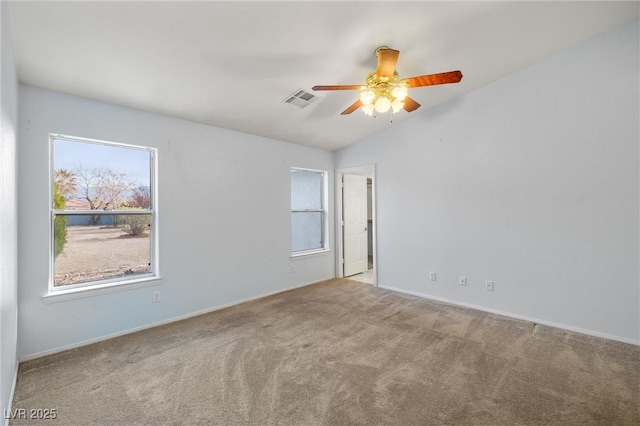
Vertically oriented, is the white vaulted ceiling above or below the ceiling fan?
above

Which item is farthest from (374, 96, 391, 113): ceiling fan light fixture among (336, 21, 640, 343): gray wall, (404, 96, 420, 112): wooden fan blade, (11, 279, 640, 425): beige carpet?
(11, 279, 640, 425): beige carpet

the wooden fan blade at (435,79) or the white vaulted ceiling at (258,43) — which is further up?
the white vaulted ceiling at (258,43)

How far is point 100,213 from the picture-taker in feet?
10.2

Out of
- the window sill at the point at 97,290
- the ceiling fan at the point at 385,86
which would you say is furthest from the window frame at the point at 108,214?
the ceiling fan at the point at 385,86

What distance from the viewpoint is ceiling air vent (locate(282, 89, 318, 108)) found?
3.48 m

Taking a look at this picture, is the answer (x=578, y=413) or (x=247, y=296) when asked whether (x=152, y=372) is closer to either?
(x=247, y=296)

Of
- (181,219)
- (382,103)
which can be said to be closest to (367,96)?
(382,103)

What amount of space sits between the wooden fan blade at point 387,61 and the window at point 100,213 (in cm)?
277

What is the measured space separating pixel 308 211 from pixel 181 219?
2.34m

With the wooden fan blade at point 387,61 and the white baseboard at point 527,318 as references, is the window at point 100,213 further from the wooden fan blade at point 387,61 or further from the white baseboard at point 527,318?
the white baseboard at point 527,318

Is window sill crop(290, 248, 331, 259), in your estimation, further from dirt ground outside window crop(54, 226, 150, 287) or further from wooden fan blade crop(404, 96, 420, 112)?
wooden fan blade crop(404, 96, 420, 112)

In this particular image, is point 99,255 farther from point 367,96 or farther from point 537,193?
point 537,193

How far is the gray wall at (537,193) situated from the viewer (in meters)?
2.98

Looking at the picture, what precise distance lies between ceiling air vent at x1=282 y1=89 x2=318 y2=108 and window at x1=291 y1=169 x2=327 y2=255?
1591 mm
